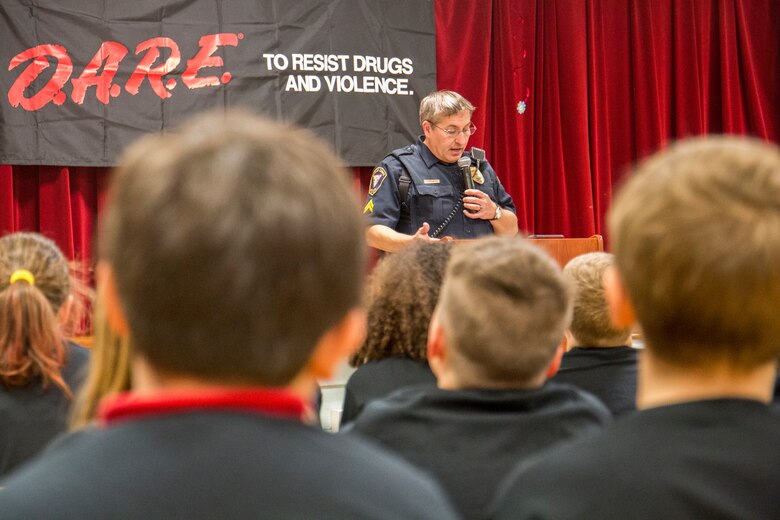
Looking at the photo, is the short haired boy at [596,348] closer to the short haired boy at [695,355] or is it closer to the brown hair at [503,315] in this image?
the brown hair at [503,315]

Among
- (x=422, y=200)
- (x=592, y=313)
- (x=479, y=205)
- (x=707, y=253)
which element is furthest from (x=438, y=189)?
(x=707, y=253)

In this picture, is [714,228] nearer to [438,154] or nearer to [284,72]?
[438,154]

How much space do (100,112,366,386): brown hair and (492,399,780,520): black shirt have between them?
31 centimetres

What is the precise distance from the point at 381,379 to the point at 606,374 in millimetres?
485

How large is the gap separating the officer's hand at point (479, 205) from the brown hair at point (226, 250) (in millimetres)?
3056

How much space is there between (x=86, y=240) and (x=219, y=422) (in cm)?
441

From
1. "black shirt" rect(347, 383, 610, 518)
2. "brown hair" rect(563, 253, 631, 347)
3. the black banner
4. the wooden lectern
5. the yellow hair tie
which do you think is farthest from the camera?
the black banner

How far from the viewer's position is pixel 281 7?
4.67 meters

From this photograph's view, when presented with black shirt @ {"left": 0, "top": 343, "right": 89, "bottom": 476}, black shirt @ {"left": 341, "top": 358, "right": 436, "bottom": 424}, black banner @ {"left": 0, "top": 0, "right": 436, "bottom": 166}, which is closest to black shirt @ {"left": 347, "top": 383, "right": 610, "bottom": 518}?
black shirt @ {"left": 341, "top": 358, "right": 436, "bottom": 424}

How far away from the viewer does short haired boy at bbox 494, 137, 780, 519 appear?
73 centimetres

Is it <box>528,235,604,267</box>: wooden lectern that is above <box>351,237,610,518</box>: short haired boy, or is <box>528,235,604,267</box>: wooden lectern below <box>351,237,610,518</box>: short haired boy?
above

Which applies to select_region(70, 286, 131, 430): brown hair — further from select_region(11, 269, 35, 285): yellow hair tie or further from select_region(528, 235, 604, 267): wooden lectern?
select_region(528, 235, 604, 267): wooden lectern

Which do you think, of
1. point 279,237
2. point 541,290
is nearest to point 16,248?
point 541,290

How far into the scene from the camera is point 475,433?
3.73 feet
